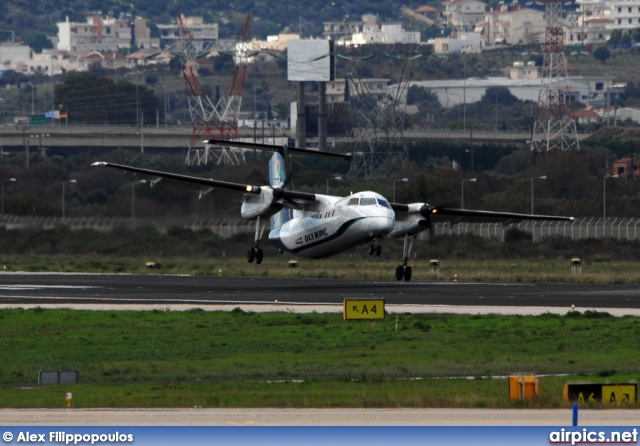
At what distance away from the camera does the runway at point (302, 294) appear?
49.6 metres

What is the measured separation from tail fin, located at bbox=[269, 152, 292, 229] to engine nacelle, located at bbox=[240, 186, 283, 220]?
117 inches

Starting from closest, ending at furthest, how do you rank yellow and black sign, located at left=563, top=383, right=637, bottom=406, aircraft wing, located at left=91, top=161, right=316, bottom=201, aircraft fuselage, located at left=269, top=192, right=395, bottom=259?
1. yellow and black sign, located at left=563, top=383, right=637, bottom=406
2. aircraft fuselage, located at left=269, top=192, right=395, bottom=259
3. aircraft wing, located at left=91, top=161, right=316, bottom=201

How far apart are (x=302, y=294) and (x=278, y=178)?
8.31 metres

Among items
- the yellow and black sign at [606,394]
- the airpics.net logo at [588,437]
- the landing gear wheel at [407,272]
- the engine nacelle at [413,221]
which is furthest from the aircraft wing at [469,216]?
the airpics.net logo at [588,437]

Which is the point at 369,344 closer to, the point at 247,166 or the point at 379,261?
the point at 379,261

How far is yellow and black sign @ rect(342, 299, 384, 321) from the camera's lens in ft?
141

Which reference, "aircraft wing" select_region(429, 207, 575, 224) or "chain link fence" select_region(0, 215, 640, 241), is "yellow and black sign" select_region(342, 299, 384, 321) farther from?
"chain link fence" select_region(0, 215, 640, 241)

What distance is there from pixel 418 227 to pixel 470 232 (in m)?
33.2

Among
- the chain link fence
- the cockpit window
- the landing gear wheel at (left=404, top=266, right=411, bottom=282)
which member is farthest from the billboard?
the cockpit window

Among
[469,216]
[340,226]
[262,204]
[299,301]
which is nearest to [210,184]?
[262,204]

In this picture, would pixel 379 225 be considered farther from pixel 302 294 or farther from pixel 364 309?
pixel 364 309

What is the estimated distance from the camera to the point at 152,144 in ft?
628

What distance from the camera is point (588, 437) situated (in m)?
21.4

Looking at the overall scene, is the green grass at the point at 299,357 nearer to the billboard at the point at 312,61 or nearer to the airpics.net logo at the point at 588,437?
the airpics.net logo at the point at 588,437
